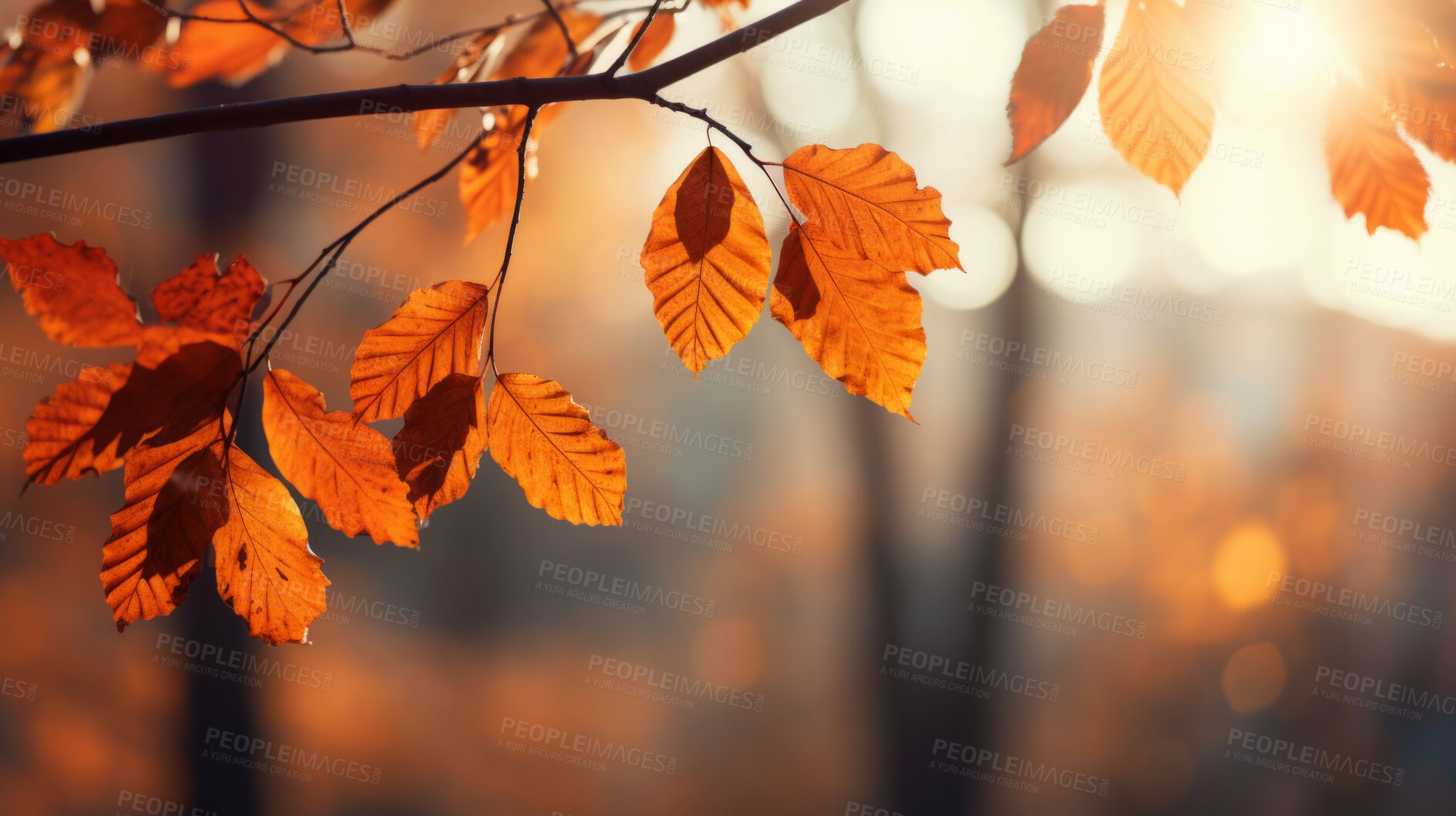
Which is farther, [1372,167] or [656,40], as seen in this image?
[656,40]

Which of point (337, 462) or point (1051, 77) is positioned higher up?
point (1051, 77)

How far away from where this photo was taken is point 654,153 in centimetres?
518

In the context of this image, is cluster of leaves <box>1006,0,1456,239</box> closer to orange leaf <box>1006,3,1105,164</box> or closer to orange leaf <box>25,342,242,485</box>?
orange leaf <box>1006,3,1105,164</box>

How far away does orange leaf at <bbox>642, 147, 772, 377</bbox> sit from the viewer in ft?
1.51

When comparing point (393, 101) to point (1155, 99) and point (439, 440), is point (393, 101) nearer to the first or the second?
point (439, 440)

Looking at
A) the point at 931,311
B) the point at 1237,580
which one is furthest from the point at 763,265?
the point at 1237,580

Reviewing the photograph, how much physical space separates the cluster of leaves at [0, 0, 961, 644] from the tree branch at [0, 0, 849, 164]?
1.1 inches

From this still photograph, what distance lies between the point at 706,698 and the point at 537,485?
6.92 meters

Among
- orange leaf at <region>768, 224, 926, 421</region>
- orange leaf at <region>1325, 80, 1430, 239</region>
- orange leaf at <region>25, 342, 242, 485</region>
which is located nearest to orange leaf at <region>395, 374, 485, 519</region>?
orange leaf at <region>25, 342, 242, 485</region>

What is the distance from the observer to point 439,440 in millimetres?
469

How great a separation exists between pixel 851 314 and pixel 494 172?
0.53m

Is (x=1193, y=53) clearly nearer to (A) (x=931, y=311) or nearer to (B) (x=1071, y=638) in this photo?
(A) (x=931, y=311)

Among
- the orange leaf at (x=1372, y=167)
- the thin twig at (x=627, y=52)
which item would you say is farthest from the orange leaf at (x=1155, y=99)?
the thin twig at (x=627, y=52)

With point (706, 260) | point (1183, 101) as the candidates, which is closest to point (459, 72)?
point (706, 260)
